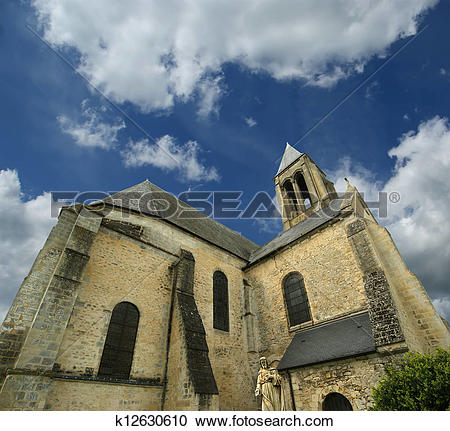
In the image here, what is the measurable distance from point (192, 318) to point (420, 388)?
21.7 feet

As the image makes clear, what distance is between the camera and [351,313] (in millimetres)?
8648

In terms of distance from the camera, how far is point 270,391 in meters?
6.34

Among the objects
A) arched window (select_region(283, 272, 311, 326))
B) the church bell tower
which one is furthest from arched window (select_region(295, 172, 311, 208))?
arched window (select_region(283, 272, 311, 326))

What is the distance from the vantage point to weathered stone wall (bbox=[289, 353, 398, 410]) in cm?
639

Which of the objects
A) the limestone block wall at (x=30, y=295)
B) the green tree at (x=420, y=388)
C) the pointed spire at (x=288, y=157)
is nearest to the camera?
the green tree at (x=420, y=388)

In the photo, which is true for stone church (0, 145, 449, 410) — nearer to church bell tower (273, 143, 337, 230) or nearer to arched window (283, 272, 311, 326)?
arched window (283, 272, 311, 326)

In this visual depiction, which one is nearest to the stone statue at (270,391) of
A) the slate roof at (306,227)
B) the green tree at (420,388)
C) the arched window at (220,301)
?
the green tree at (420,388)

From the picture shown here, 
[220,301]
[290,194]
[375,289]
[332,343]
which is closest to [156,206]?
[220,301]

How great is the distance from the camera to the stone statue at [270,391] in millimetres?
6180

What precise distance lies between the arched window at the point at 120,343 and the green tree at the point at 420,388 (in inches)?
273

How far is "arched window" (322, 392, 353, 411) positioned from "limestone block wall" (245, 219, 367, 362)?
2690 mm

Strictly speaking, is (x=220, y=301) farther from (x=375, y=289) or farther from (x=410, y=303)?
(x=410, y=303)

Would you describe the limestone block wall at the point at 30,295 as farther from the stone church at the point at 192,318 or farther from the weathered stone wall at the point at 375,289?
the weathered stone wall at the point at 375,289

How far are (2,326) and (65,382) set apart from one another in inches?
84.9
